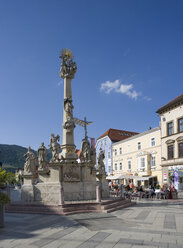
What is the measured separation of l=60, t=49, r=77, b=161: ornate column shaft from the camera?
57.2 feet

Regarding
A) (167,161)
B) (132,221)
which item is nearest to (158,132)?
(167,161)

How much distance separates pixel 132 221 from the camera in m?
10.3

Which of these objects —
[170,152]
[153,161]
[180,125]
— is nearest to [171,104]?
[180,125]

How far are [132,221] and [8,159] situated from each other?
20152 cm

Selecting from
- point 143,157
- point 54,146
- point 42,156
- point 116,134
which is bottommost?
point 143,157


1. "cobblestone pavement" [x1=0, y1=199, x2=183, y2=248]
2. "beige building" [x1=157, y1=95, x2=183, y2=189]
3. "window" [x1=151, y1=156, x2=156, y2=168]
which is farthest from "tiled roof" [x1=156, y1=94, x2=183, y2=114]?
"cobblestone pavement" [x1=0, y1=199, x2=183, y2=248]

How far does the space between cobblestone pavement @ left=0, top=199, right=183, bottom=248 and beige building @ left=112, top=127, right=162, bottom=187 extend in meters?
25.8

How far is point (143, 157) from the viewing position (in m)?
42.5

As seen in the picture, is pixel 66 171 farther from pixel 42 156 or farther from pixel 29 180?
pixel 29 180

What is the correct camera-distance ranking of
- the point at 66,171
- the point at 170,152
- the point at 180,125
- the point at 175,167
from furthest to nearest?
the point at 170,152 < the point at 180,125 < the point at 175,167 < the point at 66,171

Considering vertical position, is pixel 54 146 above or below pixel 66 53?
below

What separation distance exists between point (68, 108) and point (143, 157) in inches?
1088

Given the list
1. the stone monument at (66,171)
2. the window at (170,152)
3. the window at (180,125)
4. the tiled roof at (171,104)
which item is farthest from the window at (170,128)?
the stone monument at (66,171)

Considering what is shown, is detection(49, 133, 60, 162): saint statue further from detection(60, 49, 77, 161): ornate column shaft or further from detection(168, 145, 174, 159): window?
detection(168, 145, 174, 159): window
